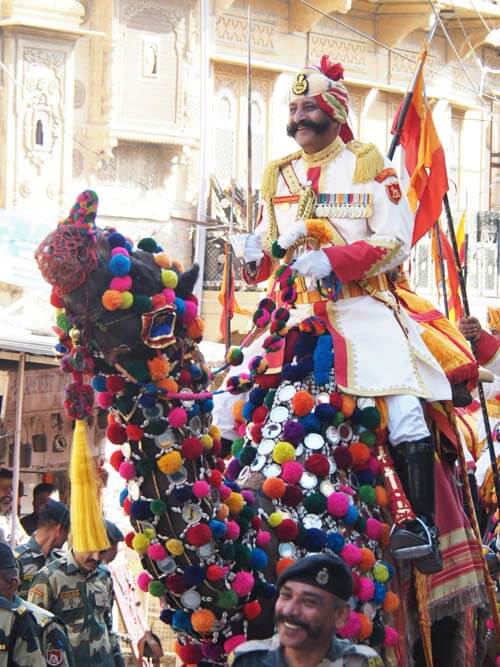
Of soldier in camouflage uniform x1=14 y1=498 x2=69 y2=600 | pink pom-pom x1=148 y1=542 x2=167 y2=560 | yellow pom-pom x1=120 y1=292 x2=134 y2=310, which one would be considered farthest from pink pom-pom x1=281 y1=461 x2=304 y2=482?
soldier in camouflage uniform x1=14 y1=498 x2=69 y2=600

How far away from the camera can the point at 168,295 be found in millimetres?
6488

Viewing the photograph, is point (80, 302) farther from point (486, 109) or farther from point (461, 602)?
point (486, 109)

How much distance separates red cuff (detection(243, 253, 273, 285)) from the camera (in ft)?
26.6

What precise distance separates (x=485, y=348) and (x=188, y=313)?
3024 mm

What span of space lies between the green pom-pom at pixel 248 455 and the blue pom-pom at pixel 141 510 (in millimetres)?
938

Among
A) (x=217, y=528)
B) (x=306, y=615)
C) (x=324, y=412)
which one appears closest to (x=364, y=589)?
(x=324, y=412)

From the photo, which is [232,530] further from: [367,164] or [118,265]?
[367,164]

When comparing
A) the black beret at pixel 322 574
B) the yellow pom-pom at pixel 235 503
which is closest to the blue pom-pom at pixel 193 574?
the yellow pom-pom at pixel 235 503

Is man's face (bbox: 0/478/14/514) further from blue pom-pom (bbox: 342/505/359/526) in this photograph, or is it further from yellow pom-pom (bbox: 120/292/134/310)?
yellow pom-pom (bbox: 120/292/134/310)

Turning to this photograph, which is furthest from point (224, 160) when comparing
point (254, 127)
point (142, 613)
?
point (142, 613)

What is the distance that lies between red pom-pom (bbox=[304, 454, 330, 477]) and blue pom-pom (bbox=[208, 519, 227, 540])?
2.30 ft

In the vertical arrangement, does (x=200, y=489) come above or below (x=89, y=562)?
above

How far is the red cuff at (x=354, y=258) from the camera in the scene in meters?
7.53

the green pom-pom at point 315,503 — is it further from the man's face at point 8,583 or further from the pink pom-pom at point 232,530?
the man's face at point 8,583
